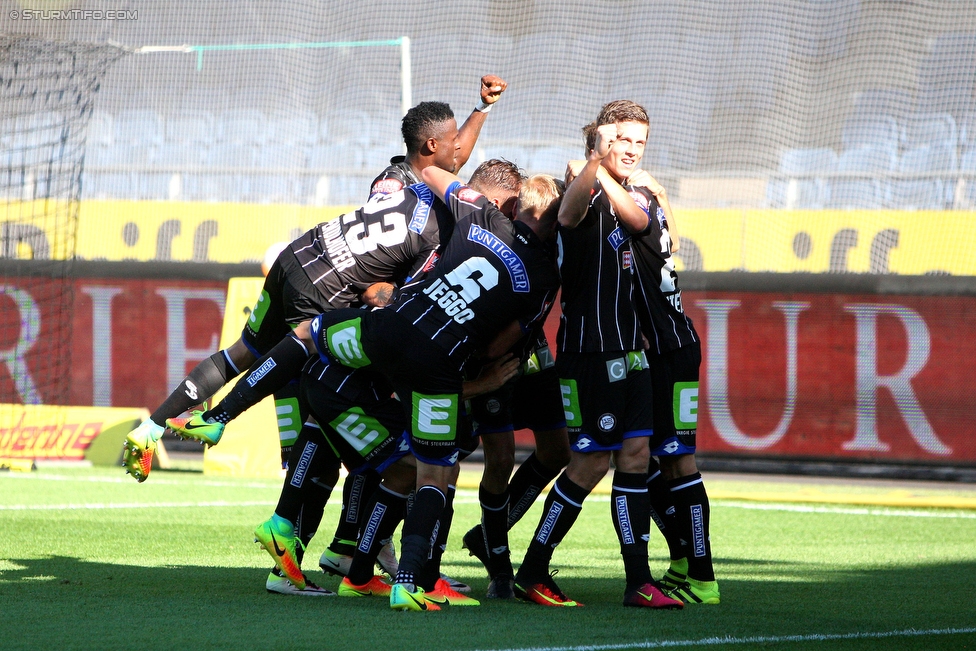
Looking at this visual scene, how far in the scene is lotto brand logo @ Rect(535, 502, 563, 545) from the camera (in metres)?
5.06

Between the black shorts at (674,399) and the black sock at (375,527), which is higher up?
the black shorts at (674,399)

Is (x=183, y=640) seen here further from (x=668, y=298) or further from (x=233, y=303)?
(x=233, y=303)

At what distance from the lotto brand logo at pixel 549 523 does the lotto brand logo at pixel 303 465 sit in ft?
3.53

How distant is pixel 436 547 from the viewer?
489 cm

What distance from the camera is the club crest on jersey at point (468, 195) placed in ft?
16.3

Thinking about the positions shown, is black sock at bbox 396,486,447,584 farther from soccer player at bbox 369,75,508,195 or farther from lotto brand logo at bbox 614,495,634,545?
soccer player at bbox 369,75,508,195

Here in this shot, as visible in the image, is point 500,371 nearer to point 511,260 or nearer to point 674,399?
point 511,260

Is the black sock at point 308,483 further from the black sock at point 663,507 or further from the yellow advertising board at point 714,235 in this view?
the yellow advertising board at point 714,235

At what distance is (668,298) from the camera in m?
5.26

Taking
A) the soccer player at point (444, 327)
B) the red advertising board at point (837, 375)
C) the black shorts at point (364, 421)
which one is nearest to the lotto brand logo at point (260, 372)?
the black shorts at point (364, 421)

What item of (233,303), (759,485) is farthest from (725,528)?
(233,303)

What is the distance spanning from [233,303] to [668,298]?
23.7ft

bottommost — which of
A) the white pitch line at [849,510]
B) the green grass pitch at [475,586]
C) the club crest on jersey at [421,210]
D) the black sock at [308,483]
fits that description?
Answer: the white pitch line at [849,510]

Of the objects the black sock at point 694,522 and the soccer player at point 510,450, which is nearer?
the black sock at point 694,522
